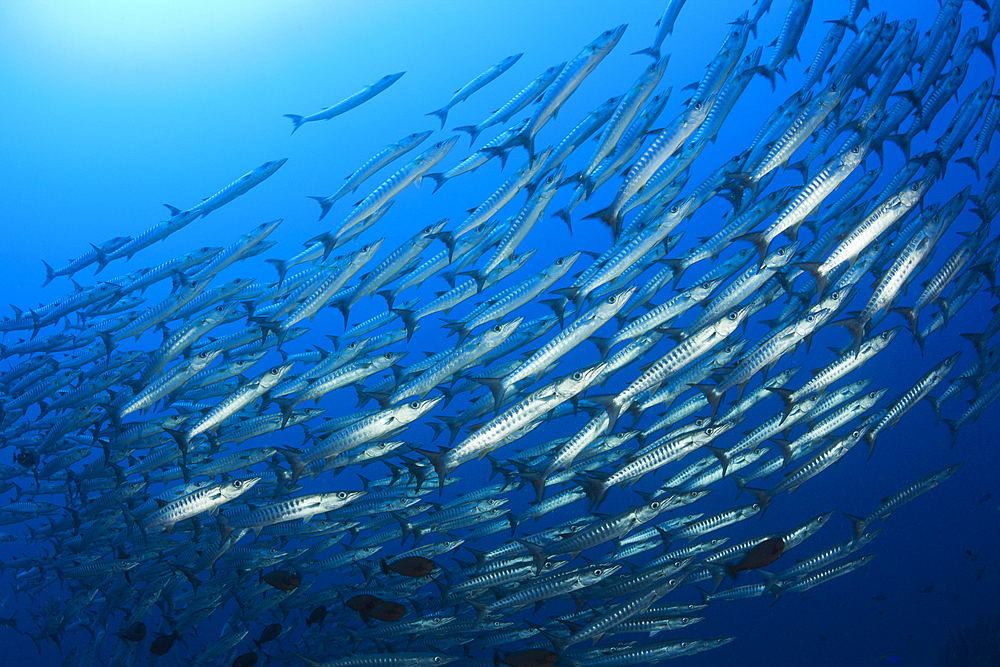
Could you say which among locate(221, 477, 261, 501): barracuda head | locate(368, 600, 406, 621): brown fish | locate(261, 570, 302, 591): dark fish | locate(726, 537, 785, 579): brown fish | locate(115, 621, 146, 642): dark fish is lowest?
locate(726, 537, 785, 579): brown fish

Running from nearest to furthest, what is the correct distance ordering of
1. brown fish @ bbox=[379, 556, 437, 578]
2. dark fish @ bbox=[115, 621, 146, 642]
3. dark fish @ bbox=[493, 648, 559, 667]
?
1. dark fish @ bbox=[493, 648, 559, 667]
2. brown fish @ bbox=[379, 556, 437, 578]
3. dark fish @ bbox=[115, 621, 146, 642]

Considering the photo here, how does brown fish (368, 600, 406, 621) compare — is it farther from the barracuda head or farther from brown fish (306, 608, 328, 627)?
the barracuda head

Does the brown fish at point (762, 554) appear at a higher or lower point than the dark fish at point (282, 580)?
lower

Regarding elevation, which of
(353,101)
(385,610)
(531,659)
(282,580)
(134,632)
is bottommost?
(531,659)

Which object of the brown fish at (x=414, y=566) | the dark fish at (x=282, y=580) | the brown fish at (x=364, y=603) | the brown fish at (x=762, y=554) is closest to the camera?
the brown fish at (x=762, y=554)

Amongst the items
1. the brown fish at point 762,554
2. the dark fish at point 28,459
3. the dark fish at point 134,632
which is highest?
the dark fish at point 28,459

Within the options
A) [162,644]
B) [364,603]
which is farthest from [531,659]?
[162,644]

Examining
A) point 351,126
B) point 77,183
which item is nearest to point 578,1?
point 351,126

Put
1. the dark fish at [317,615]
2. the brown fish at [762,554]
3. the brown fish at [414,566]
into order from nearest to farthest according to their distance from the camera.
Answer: the brown fish at [762,554]
the brown fish at [414,566]
the dark fish at [317,615]

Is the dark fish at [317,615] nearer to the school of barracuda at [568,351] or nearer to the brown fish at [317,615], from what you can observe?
the brown fish at [317,615]

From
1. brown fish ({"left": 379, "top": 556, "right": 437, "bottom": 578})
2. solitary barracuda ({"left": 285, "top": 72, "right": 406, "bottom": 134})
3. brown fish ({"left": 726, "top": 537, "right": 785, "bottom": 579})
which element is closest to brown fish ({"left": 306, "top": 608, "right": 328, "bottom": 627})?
brown fish ({"left": 379, "top": 556, "right": 437, "bottom": 578})

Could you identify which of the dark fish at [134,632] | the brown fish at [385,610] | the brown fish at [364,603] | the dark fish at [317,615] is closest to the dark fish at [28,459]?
the dark fish at [134,632]

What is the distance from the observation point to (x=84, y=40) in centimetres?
2020

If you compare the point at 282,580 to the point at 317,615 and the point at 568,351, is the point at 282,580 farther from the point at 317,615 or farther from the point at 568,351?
the point at 568,351
